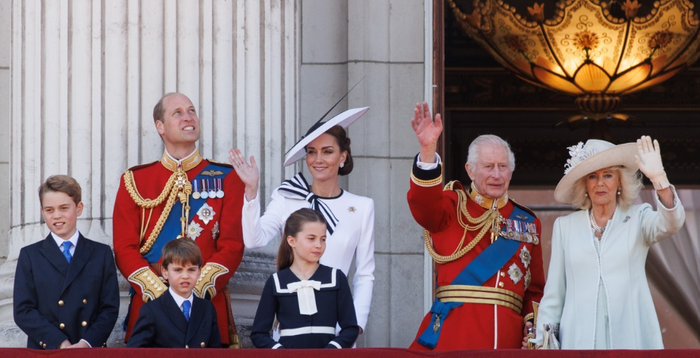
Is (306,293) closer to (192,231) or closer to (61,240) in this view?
(192,231)

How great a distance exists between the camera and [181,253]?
222 inches

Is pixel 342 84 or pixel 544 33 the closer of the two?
pixel 342 84

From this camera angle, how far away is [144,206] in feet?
20.1

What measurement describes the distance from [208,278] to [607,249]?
1587 mm

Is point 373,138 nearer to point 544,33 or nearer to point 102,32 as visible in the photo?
point 102,32

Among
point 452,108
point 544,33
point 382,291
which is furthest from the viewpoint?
point 452,108

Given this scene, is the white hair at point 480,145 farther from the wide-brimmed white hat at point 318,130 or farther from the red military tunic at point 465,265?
the wide-brimmed white hat at point 318,130

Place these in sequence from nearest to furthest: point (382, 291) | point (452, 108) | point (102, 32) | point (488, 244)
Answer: point (488, 244) < point (102, 32) < point (382, 291) < point (452, 108)

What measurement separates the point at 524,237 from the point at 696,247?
5.58 m

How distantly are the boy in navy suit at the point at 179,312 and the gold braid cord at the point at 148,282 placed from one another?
10 cm

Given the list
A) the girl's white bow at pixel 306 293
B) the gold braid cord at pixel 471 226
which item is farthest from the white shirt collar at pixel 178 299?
the gold braid cord at pixel 471 226

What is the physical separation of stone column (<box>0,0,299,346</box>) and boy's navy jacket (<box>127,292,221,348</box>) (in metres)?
0.86

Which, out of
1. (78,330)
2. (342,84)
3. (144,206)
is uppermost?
(342,84)

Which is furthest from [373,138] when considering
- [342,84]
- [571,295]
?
[571,295]
